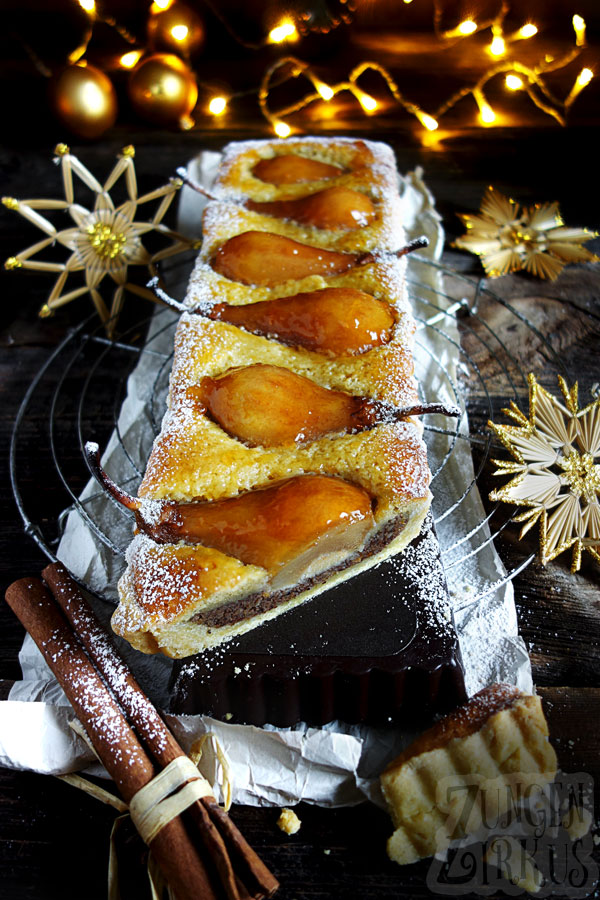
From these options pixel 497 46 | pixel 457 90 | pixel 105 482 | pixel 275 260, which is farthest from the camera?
pixel 457 90

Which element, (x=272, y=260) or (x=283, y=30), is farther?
(x=283, y=30)

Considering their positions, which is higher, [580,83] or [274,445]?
[580,83]

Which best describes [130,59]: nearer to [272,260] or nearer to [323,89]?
[323,89]

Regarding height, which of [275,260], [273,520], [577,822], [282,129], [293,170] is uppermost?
[282,129]

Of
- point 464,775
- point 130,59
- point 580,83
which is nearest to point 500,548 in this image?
point 464,775

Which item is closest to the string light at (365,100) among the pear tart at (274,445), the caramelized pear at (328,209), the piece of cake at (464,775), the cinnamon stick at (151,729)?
the caramelized pear at (328,209)

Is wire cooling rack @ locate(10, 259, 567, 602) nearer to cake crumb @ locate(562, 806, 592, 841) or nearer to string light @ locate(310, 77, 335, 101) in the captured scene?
cake crumb @ locate(562, 806, 592, 841)

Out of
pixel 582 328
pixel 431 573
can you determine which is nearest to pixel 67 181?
pixel 431 573

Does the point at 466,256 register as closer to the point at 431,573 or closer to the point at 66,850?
the point at 431,573
